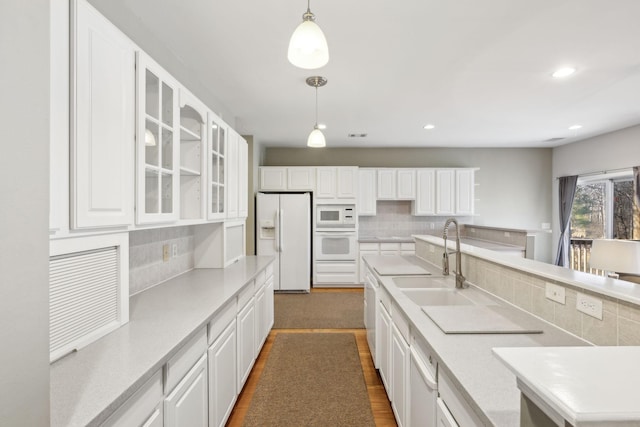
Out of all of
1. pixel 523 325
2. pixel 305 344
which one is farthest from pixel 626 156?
pixel 305 344

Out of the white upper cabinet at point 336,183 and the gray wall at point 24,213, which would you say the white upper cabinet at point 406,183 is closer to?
the white upper cabinet at point 336,183

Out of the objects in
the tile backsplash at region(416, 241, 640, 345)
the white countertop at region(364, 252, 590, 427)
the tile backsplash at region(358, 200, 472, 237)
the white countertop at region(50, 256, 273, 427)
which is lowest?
the white countertop at region(50, 256, 273, 427)

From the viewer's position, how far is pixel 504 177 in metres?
6.09

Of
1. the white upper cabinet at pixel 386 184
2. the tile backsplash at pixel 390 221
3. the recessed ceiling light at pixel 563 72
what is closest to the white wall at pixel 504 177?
the white upper cabinet at pixel 386 184

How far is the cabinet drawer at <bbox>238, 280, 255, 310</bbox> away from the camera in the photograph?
7.36 feet

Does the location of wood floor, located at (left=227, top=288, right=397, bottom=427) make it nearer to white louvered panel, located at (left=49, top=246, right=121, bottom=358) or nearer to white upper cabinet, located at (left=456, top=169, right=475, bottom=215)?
white louvered panel, located at (left=49, top=246, right=121, bottom=358)

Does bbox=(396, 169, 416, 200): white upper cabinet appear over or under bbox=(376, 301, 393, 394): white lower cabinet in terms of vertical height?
over

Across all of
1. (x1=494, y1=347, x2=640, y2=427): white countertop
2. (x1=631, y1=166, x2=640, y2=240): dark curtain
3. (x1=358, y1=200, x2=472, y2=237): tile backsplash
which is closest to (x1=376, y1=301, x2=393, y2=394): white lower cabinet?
(x1=494, y1=347, x2=640, y2=427): white countertop

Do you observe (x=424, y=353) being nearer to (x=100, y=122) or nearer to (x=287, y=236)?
(x=100, y=122)

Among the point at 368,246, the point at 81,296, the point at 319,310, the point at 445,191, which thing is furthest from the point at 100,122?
the point at 445,191

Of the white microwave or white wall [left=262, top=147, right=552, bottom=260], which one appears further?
white wall [left=262, top=147, right=552, bottom=260]

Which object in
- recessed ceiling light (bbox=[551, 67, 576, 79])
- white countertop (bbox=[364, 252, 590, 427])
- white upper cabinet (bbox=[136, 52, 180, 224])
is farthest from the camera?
recessed ceiling light (bbox=[551, 67, 576, 79])

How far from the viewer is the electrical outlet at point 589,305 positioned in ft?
3.81

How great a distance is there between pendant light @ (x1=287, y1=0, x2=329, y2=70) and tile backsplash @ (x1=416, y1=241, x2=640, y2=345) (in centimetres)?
143
